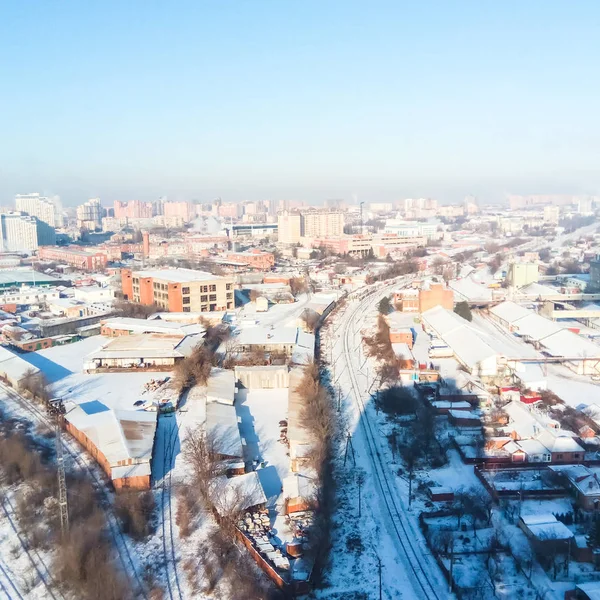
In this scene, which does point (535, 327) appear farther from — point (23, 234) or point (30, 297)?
point (23, 234)

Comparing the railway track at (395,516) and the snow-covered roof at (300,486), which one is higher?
the snow-covered roof at (300,486)

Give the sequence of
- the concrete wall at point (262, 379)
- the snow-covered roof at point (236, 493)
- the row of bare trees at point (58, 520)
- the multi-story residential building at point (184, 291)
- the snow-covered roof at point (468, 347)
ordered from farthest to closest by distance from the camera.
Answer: the multi-story residential building at point (184, 291)
the snow-covered roof at point (468, 347)
the concrete wall at point (262, 379)
the snow-covered roof at point (236, 493)
the row of bare trees at point (58, 520)

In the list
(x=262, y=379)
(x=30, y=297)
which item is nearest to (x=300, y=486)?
(x=262, y=379)

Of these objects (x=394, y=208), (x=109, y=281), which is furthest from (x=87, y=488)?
(x=394, y=208)

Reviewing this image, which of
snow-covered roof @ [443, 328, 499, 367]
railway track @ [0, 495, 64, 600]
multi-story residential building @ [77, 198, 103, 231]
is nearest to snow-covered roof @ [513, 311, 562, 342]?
snow-covered roof @ [443, 328, 499, 367]

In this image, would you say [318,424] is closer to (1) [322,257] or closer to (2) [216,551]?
(2) [216,551]

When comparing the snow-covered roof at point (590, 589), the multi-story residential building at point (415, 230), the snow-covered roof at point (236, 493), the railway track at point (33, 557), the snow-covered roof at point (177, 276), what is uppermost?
the snow-covered roof at point (177, 276)

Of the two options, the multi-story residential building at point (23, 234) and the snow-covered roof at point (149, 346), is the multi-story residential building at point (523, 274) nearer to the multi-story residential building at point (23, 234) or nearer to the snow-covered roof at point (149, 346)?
the snow-covered roof at point (149, 346)


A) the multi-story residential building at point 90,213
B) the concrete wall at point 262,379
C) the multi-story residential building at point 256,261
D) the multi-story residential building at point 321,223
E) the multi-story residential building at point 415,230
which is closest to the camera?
the concrete wall at point 262,379

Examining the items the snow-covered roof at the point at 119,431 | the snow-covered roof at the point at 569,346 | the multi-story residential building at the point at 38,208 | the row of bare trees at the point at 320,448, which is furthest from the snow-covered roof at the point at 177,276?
the multi-story residential building at the point at 38,208
